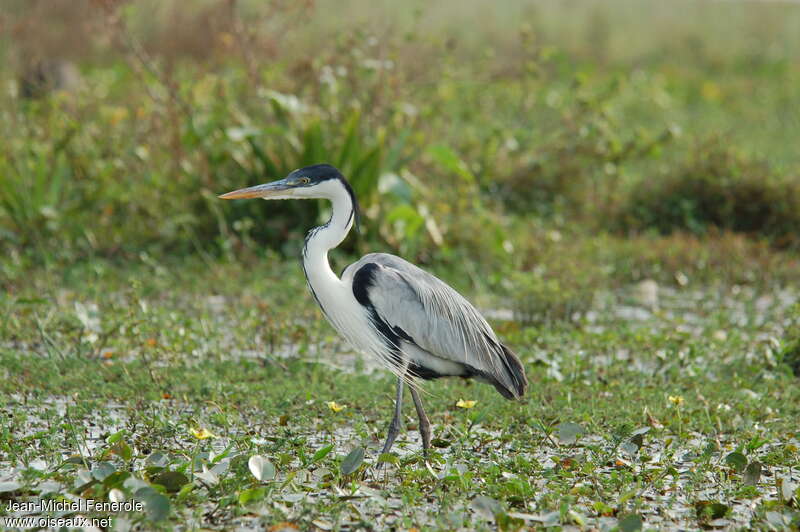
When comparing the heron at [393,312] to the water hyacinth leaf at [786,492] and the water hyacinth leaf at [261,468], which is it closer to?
the water hyacinth leaf at [261,468]

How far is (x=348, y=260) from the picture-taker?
7.33 metres

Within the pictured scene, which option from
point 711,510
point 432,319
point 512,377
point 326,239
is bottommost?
point 711,510

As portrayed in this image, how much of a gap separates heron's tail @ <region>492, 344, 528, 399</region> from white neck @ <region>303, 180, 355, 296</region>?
78 centimetres

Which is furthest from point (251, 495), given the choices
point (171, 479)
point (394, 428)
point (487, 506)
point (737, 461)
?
point (737, 461)

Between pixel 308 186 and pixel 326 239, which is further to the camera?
pixel 308 186

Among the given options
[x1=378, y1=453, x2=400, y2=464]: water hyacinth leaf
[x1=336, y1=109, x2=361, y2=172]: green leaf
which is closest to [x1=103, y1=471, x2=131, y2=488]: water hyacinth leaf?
[x1=378, y1=453, x2=400, y2=464]: water hyacinth leaf

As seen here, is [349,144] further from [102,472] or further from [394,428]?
[102,472]

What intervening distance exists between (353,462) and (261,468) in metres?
0.34

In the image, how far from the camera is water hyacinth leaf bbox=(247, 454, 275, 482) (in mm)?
3500

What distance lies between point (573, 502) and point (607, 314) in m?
3.06

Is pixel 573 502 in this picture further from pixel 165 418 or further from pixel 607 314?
pixel 607 314

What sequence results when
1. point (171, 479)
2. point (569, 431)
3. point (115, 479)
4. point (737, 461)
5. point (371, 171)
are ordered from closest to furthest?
point (115, 479)
point (171, 479)
point (737, 461)
point (569, 431)
point (371, 171)

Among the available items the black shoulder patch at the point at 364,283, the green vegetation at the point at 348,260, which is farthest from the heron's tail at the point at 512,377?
the black shoulder patch at the point at 364,283

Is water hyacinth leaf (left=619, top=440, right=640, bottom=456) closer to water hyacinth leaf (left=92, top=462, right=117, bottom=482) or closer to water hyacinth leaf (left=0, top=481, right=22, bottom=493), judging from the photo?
water hyacinth leaf (left=92, top=462, right=117, bottom=482)
